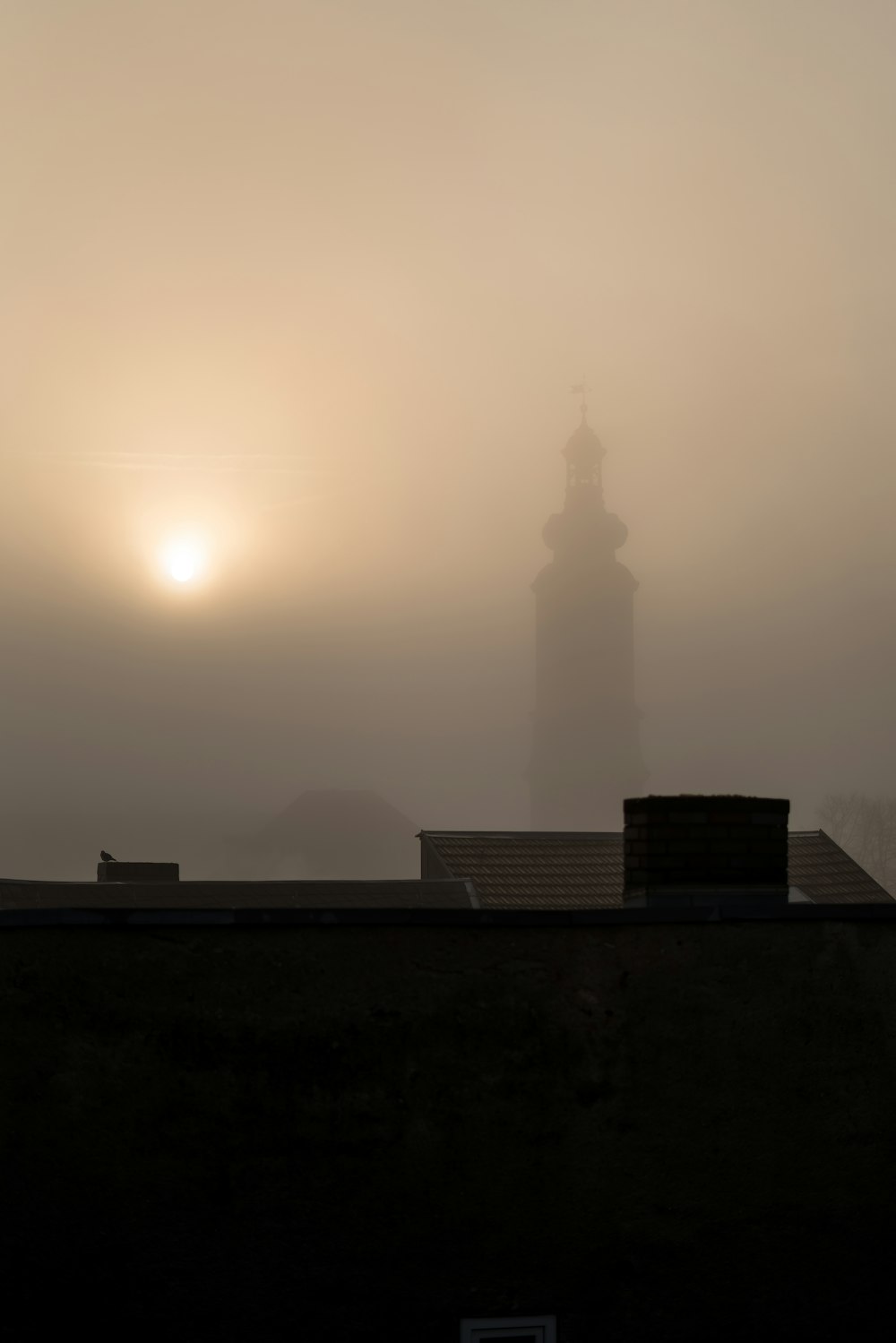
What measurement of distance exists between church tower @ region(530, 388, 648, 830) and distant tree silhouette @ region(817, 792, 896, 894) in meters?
36.5

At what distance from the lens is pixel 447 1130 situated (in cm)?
784

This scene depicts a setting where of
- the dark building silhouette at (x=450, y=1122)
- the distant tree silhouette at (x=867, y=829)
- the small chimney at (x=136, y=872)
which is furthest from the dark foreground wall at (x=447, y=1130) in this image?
the distant tree silhouette at (x=867, y=829)

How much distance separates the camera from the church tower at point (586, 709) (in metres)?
189

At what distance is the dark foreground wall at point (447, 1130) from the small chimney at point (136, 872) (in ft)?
71.7

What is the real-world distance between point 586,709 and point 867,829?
5045cm

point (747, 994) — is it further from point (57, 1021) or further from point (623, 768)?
point (623, 768)

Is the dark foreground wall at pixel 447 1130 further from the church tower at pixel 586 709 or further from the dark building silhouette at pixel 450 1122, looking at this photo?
the church tower at pixel 586 709

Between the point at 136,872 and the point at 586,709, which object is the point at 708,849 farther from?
the point at 586,709

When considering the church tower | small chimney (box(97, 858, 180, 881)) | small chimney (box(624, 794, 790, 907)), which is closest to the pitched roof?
small chimney (box(97, 858, 180, 881))

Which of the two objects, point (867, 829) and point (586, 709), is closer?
point (867, 829)

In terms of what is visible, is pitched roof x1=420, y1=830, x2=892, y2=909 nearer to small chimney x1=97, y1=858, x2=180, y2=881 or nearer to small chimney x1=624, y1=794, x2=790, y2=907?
small chimney x1=97, y1=858, x2=180, y2=881

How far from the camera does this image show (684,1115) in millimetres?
7996

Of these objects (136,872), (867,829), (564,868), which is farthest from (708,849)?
(867,829)

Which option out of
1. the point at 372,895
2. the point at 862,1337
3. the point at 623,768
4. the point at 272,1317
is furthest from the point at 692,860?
the point at 623,768
